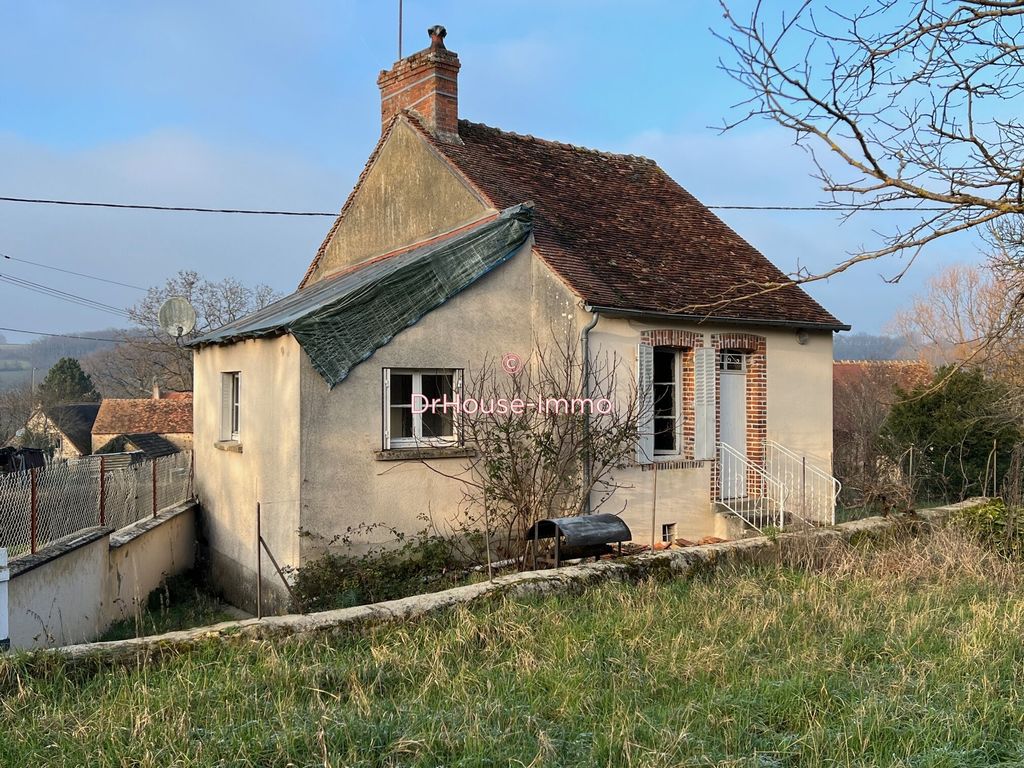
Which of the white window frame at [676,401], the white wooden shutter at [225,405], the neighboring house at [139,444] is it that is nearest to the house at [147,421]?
the neighboring house at [139,444]

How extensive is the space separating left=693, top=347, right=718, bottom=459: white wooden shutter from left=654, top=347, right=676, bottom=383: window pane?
330 millimetres

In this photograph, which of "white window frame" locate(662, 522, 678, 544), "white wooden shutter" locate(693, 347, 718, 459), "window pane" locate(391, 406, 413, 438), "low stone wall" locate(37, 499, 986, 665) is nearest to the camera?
"low stone wall" locate(37, 499, 986, 665)

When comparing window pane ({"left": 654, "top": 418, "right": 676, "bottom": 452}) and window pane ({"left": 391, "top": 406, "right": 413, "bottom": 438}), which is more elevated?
window pane ({"left": 391, "top": 406, "right": 413, "bottom": 438})

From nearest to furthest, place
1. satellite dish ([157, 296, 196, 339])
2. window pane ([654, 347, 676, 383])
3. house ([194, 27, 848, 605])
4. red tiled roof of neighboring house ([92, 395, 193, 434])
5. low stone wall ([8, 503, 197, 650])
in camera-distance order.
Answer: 1. low stone wall ([8, 503, 197, 650])
2. house ([194, 27, 848, 605])
3. window pane ([654, 347, 676, 383])
4. satellite dish ([157, 296, 196, 339])
5. red tiled roof of neighboring house ([92, 395, 193, 434])

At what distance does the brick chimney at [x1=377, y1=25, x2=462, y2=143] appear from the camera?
44.2 ft

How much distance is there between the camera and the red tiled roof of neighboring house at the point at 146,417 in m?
39.4

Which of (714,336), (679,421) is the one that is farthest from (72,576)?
(714,336)

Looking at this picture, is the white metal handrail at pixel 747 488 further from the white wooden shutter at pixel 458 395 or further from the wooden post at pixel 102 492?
the wooden post at pixel 102 492

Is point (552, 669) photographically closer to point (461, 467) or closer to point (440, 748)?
point (440, 748)

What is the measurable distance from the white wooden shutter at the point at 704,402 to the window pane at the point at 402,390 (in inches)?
171

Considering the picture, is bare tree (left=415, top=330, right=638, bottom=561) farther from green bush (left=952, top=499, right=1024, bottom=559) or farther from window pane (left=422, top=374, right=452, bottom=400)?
green bush (left=952, top=499, right=1024, bottom=559)

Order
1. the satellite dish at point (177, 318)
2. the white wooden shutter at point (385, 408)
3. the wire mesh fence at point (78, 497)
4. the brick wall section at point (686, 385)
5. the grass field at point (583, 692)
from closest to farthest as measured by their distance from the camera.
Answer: the grass field at point (583, 692) → the wire mesh fence at point (78, 497) → the white wooden shutter at point (385, 408) → the brick wall section at point (686, 385) → the satellite dish at point (177, 318)

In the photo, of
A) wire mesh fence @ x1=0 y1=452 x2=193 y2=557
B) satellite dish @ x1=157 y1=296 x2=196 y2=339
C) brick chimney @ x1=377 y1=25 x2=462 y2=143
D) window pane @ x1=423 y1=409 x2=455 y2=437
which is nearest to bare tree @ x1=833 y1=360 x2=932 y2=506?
window pane @ x1=423 y1=409 x2=455 y2=437

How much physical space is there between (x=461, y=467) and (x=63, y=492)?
453 centimetres
